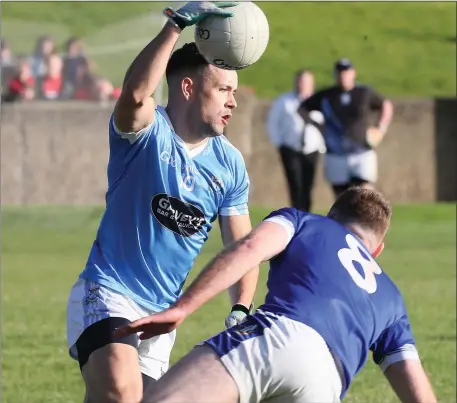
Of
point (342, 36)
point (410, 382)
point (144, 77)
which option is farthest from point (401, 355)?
point (342, 36)

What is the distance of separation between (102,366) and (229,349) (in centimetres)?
108

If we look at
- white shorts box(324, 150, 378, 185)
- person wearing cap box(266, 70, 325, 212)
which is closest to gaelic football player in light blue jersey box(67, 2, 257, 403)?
white shorts box(324, 150, 378, 185)

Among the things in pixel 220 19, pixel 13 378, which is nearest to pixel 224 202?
pixel 220 19

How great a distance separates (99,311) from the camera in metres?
5.39

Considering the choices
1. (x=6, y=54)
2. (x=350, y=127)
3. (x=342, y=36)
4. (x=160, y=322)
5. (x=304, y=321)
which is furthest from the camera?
(x=342, y=36)

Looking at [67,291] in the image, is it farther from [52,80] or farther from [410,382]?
[52,80]

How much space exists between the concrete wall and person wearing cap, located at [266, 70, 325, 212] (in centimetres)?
371

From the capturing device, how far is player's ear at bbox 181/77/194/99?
19.1 feet

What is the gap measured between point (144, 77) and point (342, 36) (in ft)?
90.8

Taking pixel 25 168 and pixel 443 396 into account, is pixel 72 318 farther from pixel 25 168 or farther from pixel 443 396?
pixel 25 168

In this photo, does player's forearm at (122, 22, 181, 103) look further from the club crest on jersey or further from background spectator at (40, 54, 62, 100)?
background spectator at (40, 54, 62, 100)

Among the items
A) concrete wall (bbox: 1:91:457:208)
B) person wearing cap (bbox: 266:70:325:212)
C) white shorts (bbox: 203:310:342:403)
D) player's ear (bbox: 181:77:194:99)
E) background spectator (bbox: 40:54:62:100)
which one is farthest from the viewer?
background spectator (bbox: 40:54:62:100)

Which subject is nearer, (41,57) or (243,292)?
(243,292)

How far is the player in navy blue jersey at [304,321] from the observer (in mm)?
4133
